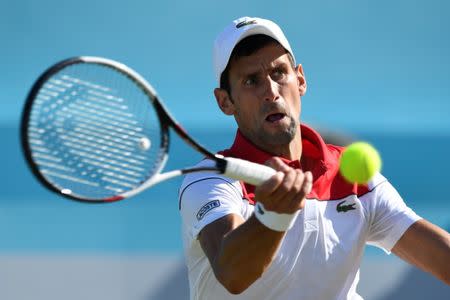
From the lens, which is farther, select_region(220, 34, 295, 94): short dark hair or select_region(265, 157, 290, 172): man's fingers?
select_region(220, 34, 295, 94): short dark hair

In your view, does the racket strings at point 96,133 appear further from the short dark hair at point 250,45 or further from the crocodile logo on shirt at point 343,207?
the crocodile logo on shirt at point 343,207

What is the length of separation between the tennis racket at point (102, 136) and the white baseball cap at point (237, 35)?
19.1 inches

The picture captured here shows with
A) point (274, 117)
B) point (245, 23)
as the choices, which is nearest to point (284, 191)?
point (274, 117)

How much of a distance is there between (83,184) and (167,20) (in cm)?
284

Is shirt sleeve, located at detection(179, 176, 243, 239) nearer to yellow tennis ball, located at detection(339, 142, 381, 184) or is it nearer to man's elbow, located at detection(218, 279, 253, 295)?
man's elbow, located at detection(218, 279, 253, 295)

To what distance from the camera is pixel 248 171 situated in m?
2.42

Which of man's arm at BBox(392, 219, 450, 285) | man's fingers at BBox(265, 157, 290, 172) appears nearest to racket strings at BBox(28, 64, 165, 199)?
man's fingers at BBox(265, 157, 290, 172)

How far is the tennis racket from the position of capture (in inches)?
93.4

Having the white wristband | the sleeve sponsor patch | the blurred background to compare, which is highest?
the white wristband

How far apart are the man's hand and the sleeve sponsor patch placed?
370 mm

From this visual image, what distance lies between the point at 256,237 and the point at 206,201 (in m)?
0.37

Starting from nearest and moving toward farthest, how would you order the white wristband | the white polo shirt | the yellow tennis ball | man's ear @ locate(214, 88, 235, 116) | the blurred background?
the white wristband → the yellow tennis ball → the white polo shirt → man's ear @ locate(214, 88, 235, 116) → the blurred background

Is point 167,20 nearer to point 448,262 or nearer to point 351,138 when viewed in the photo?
point 351,138

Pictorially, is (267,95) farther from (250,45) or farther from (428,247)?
(428,247)
